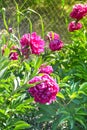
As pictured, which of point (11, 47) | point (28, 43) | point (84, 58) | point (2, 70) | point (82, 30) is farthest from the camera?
point (82, 30)

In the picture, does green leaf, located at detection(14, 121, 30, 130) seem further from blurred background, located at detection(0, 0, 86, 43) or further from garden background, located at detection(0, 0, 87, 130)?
blurred background, located at detection(0, 0, 86, 43)

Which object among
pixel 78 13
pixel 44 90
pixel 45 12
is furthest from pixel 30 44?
pixel 45 12

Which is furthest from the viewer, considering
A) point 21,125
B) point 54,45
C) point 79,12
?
point 79,12

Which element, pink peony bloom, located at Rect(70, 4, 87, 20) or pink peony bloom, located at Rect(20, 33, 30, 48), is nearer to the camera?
pink peony bloom, located at Rect(20, 33, 30, 48)

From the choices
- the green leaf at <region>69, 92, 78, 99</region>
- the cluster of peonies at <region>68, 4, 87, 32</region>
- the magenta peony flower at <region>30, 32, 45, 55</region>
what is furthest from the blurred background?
the green leaf at <region>69, 92, 78, 99</region>

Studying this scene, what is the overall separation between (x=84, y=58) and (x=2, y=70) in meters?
0.90

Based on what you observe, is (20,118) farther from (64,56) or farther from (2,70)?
(64,56)

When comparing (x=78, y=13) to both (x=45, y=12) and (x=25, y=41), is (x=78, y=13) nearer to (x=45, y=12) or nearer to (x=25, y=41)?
(x=25, y=41)

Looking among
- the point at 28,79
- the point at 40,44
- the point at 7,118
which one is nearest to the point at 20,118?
the point at 7,118

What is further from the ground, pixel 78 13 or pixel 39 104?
pixel 78 13

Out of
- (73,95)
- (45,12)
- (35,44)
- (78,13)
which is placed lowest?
(73,95)

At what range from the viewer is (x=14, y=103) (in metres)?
2.37

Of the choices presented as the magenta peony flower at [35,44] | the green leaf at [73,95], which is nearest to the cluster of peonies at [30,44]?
the magenta peony flower at [35,44]

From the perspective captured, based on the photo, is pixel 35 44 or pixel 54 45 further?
pixel 54 45
